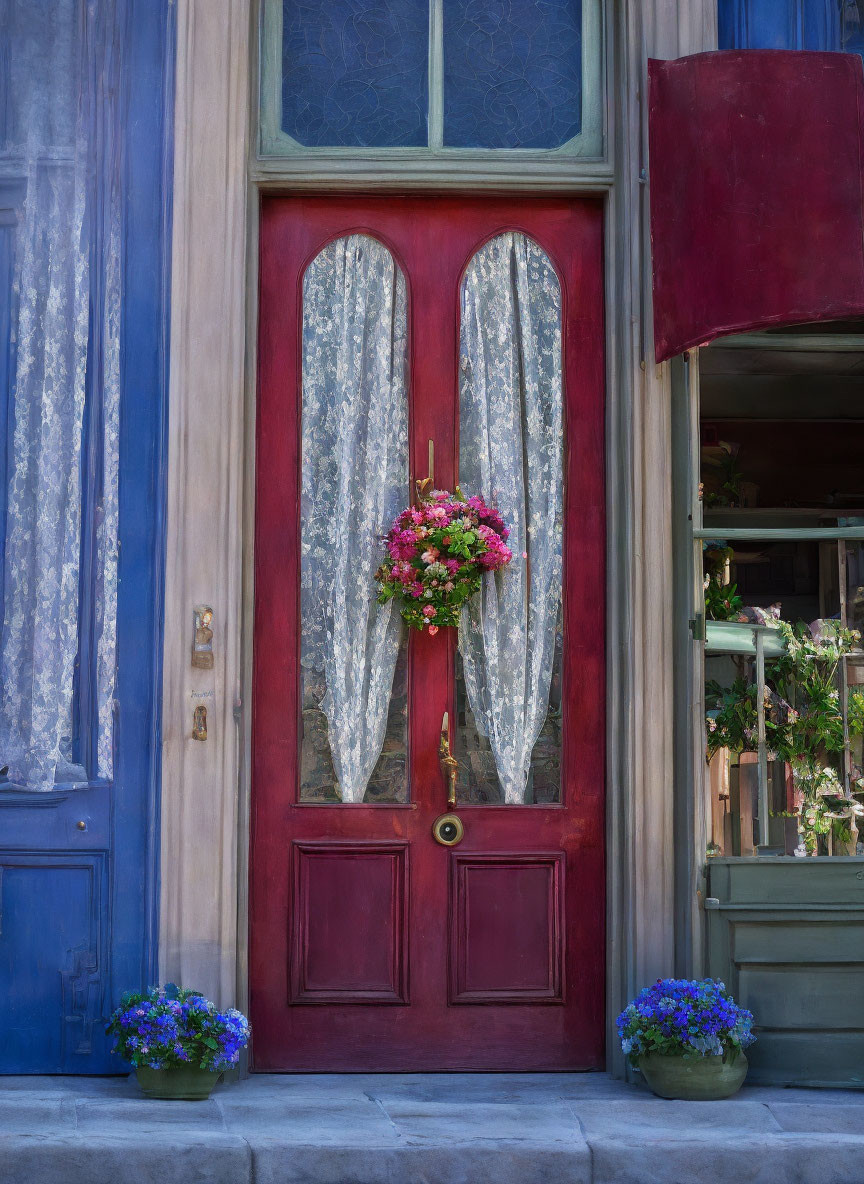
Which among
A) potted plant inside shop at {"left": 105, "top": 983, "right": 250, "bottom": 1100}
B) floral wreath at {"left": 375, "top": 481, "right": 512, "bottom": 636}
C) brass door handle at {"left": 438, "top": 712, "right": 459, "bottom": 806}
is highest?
floral wreath at {"left": 375, "top": 481, "right": 512, "bottom": 636}

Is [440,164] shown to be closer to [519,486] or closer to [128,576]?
[519,486]

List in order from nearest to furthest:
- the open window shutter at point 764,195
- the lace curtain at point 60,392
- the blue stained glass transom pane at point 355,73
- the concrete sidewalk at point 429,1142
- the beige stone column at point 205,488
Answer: the concrete sidewalk at point 429,1142, the open window shutter at point 764,195, the beige stone column at point 205,488, the lace curtain at point 60,392, the blue stained glass transom pane at point 355,73

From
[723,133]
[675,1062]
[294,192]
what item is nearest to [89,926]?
[675,1062]

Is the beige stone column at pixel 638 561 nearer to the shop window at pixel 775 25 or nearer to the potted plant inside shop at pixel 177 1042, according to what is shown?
the shop window at pixel 775 25

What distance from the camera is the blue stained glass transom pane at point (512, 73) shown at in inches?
217

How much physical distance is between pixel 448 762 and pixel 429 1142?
141 centimetres

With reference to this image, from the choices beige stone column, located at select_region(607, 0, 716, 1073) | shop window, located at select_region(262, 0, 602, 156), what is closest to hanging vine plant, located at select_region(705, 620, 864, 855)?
beige stone column, located at select_region(607, 0, 716, 1073)

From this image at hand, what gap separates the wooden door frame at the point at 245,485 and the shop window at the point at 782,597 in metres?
0.23

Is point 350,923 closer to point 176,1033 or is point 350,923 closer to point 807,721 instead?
point 176,1033

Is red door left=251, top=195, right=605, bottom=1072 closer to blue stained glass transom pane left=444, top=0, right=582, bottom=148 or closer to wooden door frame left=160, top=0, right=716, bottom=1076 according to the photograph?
wooden door frame left=160, top=0, right=716, bottom=1076

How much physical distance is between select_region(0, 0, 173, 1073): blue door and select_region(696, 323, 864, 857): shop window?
2139 millimetres

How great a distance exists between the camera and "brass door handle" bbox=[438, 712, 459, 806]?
534 centimetres

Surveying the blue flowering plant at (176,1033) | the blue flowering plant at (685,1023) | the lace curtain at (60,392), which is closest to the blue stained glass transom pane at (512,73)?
the lace curtain at (60,392)

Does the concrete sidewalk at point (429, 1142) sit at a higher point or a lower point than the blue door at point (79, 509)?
lower
